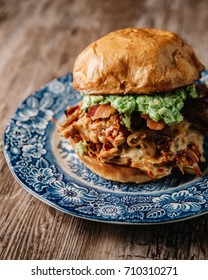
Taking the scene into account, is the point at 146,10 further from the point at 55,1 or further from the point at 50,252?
the point at 50,252

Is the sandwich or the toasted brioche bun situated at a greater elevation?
the sandwich

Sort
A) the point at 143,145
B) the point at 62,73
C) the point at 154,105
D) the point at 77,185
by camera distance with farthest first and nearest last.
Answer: the point at 62,73 → the point at 77,185 → the point at 143,145 → the point at 154,105

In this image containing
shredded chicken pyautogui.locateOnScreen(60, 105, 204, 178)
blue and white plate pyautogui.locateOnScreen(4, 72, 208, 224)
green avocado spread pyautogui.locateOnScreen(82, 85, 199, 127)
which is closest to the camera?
blue and white plate pyautogui.locateOnScreen(4, 72, 208, 224)

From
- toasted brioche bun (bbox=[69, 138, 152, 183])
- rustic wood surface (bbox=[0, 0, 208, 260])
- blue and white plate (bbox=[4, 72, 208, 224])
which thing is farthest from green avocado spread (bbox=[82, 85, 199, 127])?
rustic wood surface (bbox=[0, 0, 208, 260])

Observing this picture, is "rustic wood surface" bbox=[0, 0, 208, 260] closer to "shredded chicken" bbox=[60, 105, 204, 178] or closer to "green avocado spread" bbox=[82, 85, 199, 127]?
"shredded chicken" bbox=[60, 105, 204, 178]

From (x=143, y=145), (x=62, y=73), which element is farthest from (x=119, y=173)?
(x=62, y=73)

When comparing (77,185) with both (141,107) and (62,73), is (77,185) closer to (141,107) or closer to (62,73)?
(141,107)

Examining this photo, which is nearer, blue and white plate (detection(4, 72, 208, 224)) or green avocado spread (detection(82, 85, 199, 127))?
blue and white plate (detection(4, 72, 208, 224))

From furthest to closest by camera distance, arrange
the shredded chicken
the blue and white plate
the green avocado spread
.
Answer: the shredded chicken
the green avocado spread
the blue and white plate
